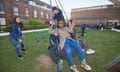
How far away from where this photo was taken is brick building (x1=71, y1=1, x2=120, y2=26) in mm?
31531

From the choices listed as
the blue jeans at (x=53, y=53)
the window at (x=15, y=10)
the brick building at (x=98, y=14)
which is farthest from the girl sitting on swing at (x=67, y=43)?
the brick building at (x=98, y=14)

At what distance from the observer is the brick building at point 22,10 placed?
22.7 m

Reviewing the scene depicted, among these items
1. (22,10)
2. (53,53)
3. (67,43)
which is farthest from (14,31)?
(22,10)

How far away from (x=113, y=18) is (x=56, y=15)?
3073 cm

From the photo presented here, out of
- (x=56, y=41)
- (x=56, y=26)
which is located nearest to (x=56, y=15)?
(x=56, y=26)

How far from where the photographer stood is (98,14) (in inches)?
1345

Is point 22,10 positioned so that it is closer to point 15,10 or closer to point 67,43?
point 15,10

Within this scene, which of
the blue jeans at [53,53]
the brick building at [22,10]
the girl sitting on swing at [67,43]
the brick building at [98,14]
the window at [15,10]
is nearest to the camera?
the girl sitting on swing at [67,43]

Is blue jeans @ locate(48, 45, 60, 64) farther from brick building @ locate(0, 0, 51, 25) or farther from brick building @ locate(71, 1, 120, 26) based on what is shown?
brick building @ locate(71, 1, 120, 26)

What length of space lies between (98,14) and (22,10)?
67.2ft

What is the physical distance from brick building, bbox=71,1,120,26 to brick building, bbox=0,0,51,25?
34.7 feet

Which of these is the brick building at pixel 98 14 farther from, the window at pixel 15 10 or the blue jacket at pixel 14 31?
the blue jacket at pixel 14 31

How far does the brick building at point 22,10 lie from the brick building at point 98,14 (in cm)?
1058

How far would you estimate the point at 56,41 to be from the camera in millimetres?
4234
